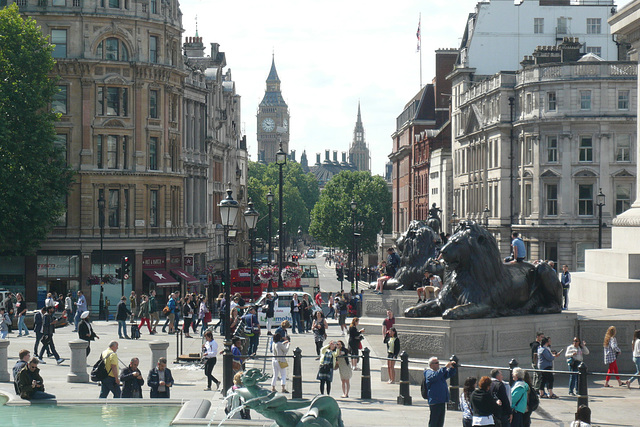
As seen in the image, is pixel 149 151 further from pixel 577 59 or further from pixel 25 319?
pixel 577 59

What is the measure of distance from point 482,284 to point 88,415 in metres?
9.21

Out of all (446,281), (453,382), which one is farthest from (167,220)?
(453,382)

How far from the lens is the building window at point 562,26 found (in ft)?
277

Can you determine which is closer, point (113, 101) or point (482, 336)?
point (482, 336)

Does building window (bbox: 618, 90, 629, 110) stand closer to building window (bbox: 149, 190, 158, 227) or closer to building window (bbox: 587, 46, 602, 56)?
building window (bbox: 587, 46, 602, 56)

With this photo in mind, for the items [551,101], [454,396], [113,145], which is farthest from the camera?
[551,101]

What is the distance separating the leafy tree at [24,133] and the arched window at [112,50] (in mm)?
5804

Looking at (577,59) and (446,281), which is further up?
(577,59)

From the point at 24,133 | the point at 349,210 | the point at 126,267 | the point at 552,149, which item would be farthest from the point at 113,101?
the point at 349,210

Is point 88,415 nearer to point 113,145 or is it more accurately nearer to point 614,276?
point 614,276

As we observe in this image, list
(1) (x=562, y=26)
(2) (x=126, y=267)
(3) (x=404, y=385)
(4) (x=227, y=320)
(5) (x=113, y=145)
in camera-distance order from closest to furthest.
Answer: (3) (x=404, y=385)
(4) (x=227, y=320)
(2) (x=126, y=267)
(5) (x=113, y=145)
(1) (x=562, y=26)

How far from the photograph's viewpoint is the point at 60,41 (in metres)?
55.2

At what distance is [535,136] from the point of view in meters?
68.8

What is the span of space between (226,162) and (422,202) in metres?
30.1
